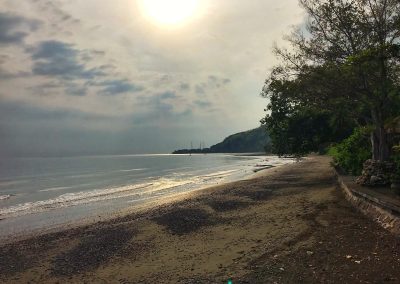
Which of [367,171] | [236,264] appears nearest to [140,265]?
[236,264]

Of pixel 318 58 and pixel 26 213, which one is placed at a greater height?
pixel 318 58

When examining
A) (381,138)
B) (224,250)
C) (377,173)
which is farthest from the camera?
(381,138)

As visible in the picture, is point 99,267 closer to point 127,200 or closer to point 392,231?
point 392,231

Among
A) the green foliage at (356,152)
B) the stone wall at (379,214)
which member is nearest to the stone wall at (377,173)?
the stone wall at (379,214)

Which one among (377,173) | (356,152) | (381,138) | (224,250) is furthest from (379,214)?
(356,152)

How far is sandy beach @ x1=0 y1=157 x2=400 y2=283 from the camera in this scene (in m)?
9.24

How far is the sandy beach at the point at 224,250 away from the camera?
9242 millimetres

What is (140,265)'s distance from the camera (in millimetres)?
11414

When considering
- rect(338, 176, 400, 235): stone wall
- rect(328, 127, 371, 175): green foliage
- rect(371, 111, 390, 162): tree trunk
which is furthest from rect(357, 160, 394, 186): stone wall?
rect(328, 127, 371, 175): green foliage

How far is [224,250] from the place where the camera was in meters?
11.8

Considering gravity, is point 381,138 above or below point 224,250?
above

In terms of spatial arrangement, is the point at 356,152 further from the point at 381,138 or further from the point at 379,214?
the point at 379,214

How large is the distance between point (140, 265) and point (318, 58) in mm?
14151

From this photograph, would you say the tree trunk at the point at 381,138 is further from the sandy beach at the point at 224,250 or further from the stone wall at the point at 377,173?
the sandy beach at the point at 224,250
